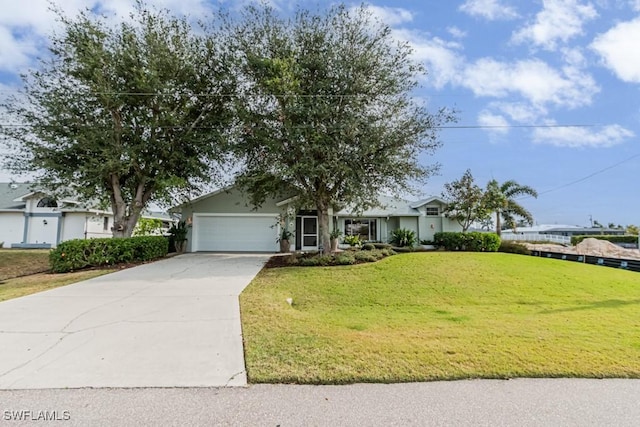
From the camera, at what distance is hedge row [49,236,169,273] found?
11977 millimetres

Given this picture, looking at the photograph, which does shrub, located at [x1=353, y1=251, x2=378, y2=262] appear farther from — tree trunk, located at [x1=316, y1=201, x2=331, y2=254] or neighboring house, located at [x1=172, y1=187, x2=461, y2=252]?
neighboring house, located at [x1=172, y1=187, x2=461, y2=252]

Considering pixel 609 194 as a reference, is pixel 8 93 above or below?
above

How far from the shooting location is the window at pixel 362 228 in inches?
→ 923

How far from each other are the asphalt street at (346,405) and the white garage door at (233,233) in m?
16.3

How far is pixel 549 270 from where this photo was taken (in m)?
12.2

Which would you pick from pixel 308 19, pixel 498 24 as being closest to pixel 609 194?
pixel 498 24

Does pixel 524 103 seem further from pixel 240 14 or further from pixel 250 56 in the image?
pixel 240 14

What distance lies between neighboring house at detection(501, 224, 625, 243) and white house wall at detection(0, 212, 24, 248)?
120 feet

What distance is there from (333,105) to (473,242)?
1154 centimetres

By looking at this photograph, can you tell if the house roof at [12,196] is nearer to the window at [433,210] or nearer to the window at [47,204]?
the window at [47,204]

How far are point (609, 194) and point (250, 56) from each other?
3173 centimetres

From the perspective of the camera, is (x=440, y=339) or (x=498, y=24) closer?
(x=440, y=339)

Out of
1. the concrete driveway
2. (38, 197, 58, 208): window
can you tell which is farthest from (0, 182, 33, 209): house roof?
the concrete driveway

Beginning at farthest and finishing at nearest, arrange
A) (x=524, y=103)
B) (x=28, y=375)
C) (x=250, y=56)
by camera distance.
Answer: (x=524, y=103)
(x=250, y=56)
(x=28, y=375)
